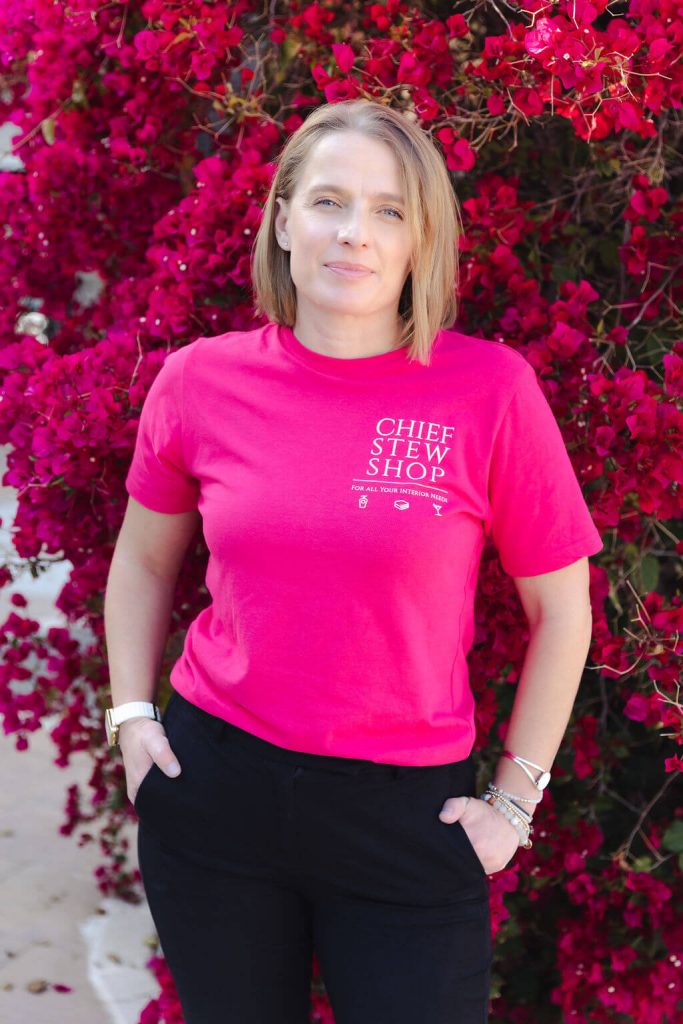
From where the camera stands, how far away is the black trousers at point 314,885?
5.82ft

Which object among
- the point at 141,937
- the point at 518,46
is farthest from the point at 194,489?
the point at 141,937

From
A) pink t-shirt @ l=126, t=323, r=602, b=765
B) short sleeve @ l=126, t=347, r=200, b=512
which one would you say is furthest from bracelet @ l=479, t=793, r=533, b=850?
short sleeve @ l=126, t=347, r=200, b=512

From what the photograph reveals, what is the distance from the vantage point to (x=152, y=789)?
6.48ft

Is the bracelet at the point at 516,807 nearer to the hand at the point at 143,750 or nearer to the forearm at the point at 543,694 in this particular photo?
the forearm at the point at 543,694

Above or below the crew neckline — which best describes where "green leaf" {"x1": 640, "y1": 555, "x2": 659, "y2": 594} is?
below

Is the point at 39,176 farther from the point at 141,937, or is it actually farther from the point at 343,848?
the point at 141,937

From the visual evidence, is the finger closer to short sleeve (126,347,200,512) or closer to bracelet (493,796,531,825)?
short sleeve (126,347,200,512)

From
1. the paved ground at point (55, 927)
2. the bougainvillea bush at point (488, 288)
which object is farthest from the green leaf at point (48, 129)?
the paved ground at point (55, 927)

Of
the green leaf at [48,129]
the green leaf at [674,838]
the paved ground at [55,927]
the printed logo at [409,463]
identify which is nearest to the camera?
the printed logo at [409,463]

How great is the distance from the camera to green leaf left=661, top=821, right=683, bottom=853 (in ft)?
8.24

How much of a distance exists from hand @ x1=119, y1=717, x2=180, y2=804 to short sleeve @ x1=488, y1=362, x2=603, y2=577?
2.23 ft

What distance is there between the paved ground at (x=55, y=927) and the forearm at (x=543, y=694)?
4.17ft

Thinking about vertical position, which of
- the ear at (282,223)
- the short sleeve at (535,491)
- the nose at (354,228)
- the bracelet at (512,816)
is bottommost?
the bracelet at (512,816)

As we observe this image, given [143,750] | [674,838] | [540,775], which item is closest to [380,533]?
[540,775]
